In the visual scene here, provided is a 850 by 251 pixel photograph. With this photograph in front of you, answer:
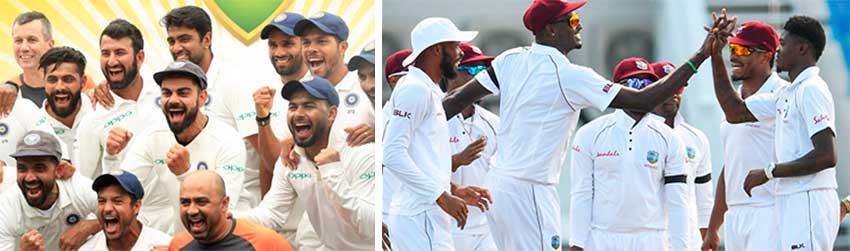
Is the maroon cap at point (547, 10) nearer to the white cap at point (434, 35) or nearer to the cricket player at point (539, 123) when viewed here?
the cricket player at point (539, 123)

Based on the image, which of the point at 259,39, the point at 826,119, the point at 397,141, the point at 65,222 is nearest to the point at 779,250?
the point at 826,119

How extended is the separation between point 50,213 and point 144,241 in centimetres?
46

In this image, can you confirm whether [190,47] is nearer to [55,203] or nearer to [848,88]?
[55,203]

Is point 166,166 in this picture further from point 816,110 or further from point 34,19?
point 816,110

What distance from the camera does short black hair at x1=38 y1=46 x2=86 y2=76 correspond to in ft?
22.2

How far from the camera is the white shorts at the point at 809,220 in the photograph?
7.06m

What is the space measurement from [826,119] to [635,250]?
1.41 m

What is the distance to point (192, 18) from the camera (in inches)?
264

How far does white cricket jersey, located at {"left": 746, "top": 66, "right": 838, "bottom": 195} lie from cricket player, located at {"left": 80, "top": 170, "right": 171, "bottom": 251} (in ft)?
9.71

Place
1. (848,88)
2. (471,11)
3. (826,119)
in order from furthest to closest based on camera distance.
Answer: (471,11)
(848,88)
(826,119)

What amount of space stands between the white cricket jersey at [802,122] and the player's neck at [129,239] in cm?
307

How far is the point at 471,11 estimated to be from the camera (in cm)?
1098

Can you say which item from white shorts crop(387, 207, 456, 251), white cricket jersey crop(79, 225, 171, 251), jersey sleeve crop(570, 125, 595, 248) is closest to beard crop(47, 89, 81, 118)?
white cricket jersey crop(79, 225, 171, 251)

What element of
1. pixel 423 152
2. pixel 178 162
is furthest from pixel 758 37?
pixel 178 162
